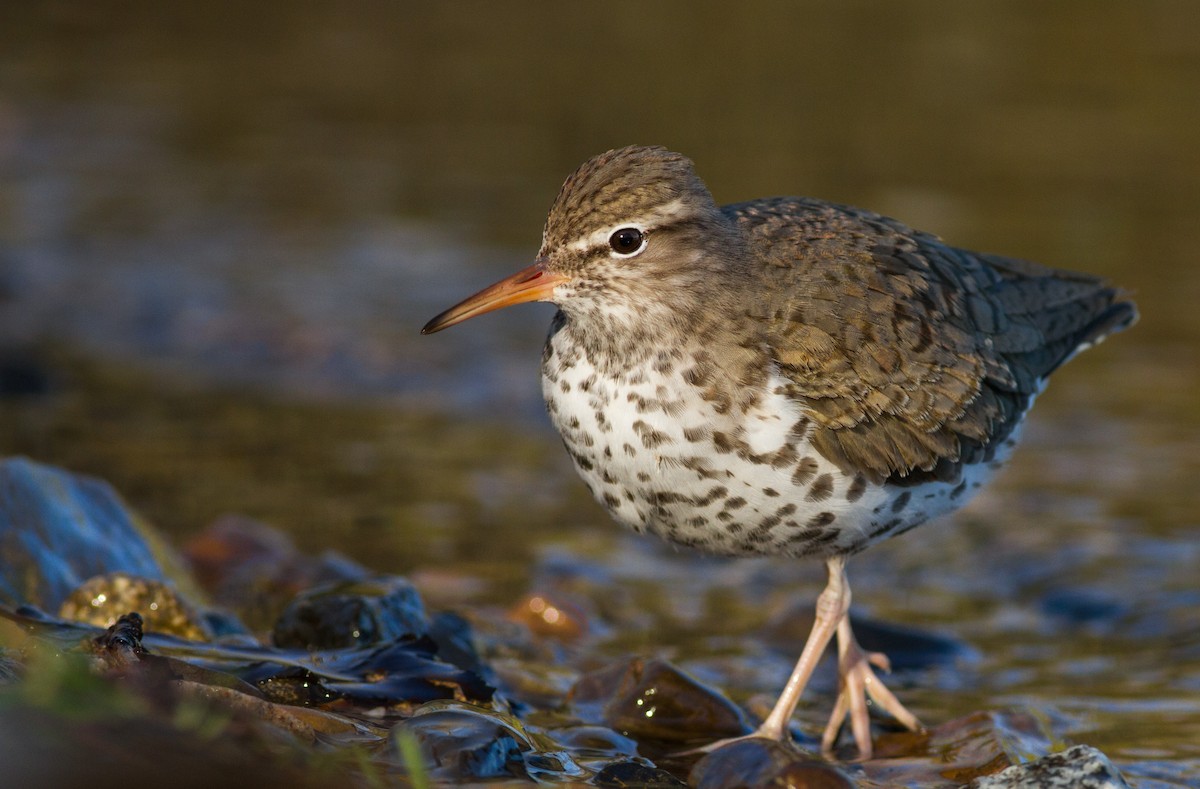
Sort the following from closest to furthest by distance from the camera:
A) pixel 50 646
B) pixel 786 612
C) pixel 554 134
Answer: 1. pixel 50 646
2. pixel 786 612
3. pixel 554 134

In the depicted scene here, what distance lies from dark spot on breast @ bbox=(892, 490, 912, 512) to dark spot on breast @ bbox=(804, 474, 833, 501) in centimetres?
48

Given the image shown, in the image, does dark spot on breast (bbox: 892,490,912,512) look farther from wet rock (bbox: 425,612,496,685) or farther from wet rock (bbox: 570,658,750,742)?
wet rock (bbox: 425,612,496,685)

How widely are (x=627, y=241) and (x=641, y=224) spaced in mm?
94

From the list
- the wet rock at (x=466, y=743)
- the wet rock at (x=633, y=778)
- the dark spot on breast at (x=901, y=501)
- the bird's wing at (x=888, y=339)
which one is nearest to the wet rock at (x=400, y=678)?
the wet rock at (x=466, y=743)

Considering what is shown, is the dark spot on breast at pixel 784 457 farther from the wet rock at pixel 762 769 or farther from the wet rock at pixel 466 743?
the wet rock at pixel 466 743

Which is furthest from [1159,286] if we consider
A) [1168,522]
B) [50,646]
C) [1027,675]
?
[50,646]

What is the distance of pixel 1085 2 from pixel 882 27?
288cm

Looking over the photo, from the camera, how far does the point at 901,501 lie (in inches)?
264

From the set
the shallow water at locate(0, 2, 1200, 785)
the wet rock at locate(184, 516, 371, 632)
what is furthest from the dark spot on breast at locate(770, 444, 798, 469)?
the wet rock at locate(184, 516, 371, 632)

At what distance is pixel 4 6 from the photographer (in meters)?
22.5

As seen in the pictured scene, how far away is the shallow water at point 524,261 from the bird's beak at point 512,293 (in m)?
2.52

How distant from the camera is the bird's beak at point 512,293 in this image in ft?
21.2

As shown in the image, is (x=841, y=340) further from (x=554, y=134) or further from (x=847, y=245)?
(x=554, y=134)

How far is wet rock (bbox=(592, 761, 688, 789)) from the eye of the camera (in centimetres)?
567
